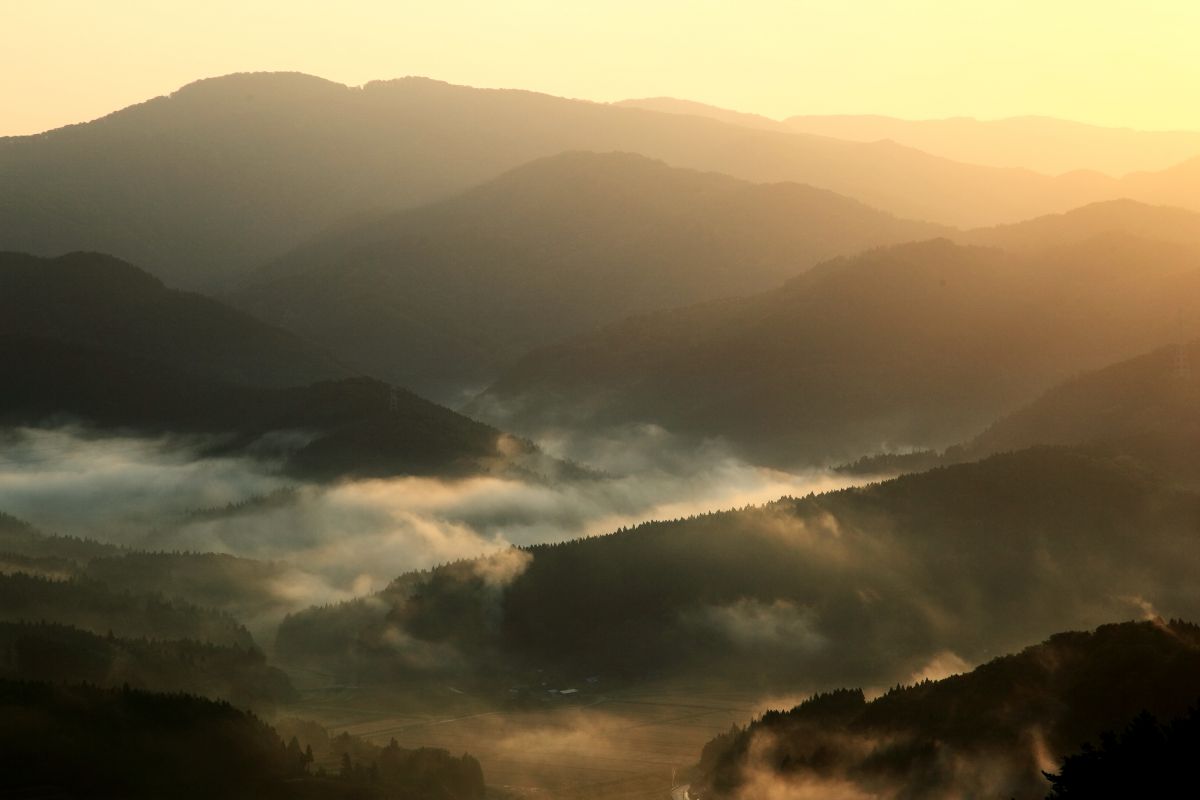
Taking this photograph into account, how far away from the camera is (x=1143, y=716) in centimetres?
17212

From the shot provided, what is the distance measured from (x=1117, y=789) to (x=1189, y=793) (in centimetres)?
576

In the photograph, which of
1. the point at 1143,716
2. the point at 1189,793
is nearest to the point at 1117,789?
the point at 1189,793

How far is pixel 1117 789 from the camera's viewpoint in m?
153

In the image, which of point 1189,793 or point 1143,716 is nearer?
point 1189,793

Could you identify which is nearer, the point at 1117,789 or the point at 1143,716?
the point at 1117,789

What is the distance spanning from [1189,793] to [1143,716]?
22.3 meters

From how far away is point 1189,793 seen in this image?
150 metres

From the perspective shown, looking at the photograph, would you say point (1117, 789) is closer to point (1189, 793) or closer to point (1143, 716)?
point (1189, 793)

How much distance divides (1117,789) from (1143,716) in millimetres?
20790
